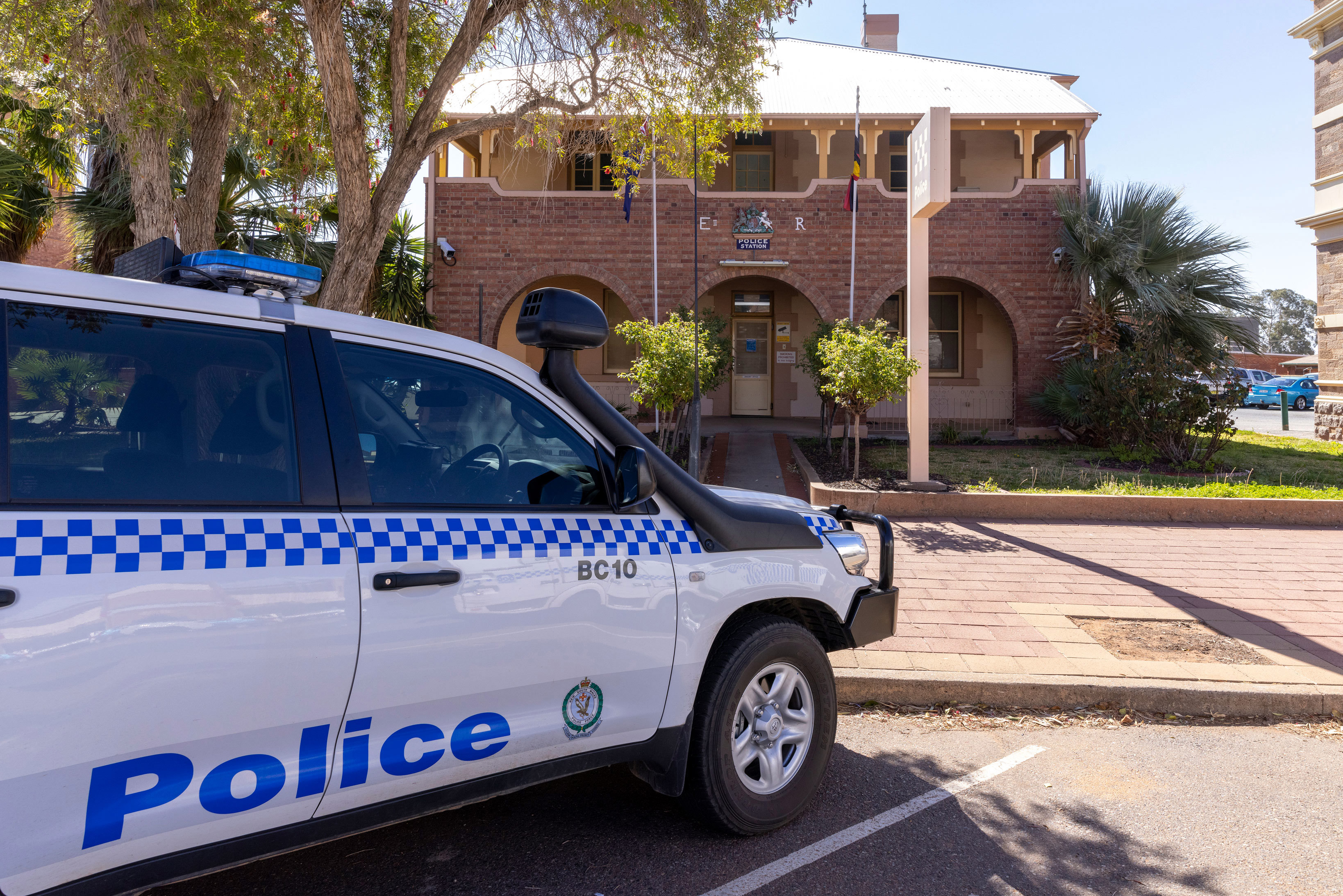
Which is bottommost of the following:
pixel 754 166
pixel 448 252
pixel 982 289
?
pixel 982 289

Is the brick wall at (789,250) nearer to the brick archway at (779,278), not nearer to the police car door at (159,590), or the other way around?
the brick archway at (779,278)

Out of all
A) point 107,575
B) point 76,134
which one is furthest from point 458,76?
point 107,575

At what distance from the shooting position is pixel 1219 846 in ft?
10.8

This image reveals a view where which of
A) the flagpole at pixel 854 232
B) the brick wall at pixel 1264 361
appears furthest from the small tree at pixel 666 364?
the brick wall at pixel 1264 361

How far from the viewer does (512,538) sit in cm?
265

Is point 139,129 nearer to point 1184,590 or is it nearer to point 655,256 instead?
point 1184,590

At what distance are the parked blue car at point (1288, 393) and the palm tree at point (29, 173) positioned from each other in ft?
129

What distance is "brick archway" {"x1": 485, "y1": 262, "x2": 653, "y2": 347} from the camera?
17984mm

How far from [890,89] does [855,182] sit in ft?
14.4

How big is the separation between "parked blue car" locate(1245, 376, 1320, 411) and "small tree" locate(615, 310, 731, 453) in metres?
32.8

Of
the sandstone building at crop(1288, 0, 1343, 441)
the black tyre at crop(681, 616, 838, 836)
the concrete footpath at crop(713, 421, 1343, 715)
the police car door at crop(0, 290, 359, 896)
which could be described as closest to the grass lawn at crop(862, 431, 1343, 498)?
the concrete footpath at crop(713, 421, 1343, 715)

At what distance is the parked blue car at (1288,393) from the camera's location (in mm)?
36531

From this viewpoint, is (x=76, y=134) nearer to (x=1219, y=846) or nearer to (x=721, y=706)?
(x=721, y=706)

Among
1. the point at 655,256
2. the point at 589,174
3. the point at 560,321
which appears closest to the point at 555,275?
the point at 655,256
